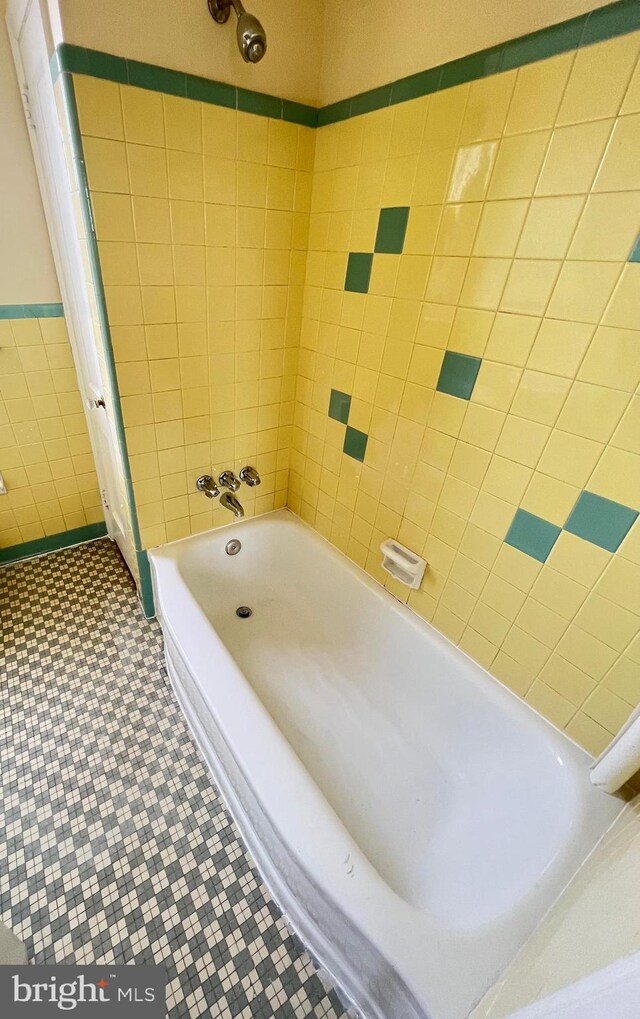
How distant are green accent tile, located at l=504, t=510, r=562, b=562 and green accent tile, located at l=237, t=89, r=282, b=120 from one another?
1316mm

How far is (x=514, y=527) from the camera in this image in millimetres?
1047

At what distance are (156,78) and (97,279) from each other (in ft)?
1.59

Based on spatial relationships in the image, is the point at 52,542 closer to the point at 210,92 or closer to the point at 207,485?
the point at 207,485

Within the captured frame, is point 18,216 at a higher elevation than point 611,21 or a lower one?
lower

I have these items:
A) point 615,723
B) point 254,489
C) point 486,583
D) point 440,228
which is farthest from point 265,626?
point 440,228

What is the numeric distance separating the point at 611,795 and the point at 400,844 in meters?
0.55

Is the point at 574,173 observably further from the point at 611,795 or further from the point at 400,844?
the point at 400,844

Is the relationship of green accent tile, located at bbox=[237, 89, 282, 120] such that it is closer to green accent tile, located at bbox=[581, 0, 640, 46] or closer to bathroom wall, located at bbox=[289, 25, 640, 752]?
bathroom wall, located at bbox=[289, 25, 640, 752]

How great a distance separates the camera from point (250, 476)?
1.62 metres

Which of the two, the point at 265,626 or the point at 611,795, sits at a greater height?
the point at 611,795

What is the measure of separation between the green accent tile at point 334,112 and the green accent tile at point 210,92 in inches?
11.2

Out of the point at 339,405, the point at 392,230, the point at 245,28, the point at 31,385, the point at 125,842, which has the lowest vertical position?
the point at 125,842

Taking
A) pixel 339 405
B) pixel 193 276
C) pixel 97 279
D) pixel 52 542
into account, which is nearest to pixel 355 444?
pixel 339 405

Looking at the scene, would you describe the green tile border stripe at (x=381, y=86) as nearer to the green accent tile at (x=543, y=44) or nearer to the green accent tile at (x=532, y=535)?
the green accent tile at (x=543, y=44)
